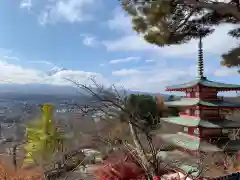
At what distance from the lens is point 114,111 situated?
123 inches

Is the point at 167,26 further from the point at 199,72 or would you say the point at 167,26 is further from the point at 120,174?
Answer: the point at 199,72

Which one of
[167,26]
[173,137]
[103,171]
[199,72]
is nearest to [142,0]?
[167,26]

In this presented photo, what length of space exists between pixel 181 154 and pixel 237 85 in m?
2.84

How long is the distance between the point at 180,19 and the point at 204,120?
179 inches

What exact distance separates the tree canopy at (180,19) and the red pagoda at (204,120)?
2.86 m

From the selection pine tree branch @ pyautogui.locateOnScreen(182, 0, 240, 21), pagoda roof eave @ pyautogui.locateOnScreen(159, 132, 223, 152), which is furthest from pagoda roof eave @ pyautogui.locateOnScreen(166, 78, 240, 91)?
pine tree branch @ pyautogui.locateOnScreen(182, 0, 240, 21)

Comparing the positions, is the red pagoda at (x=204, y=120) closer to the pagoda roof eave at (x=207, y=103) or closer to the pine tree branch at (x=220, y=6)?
the pagoda roof eave at (x=207, y=103)

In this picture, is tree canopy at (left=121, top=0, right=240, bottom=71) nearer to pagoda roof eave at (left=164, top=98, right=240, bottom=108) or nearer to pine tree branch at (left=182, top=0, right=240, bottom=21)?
pine tree branch at (left=182, top=0, right=240, bottom=21)

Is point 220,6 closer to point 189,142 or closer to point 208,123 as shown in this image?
point 208,123

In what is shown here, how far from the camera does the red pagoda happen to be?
29.6 ft

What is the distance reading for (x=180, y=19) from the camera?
18.4 feet

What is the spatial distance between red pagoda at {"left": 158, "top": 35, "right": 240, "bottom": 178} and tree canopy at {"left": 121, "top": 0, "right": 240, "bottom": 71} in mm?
2858

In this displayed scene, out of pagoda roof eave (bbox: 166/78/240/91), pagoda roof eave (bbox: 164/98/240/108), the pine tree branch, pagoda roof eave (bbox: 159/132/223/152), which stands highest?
the pine tree branch

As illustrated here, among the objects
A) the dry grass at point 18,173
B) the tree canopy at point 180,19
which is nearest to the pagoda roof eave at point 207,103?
the tree canopy at point 180,19
